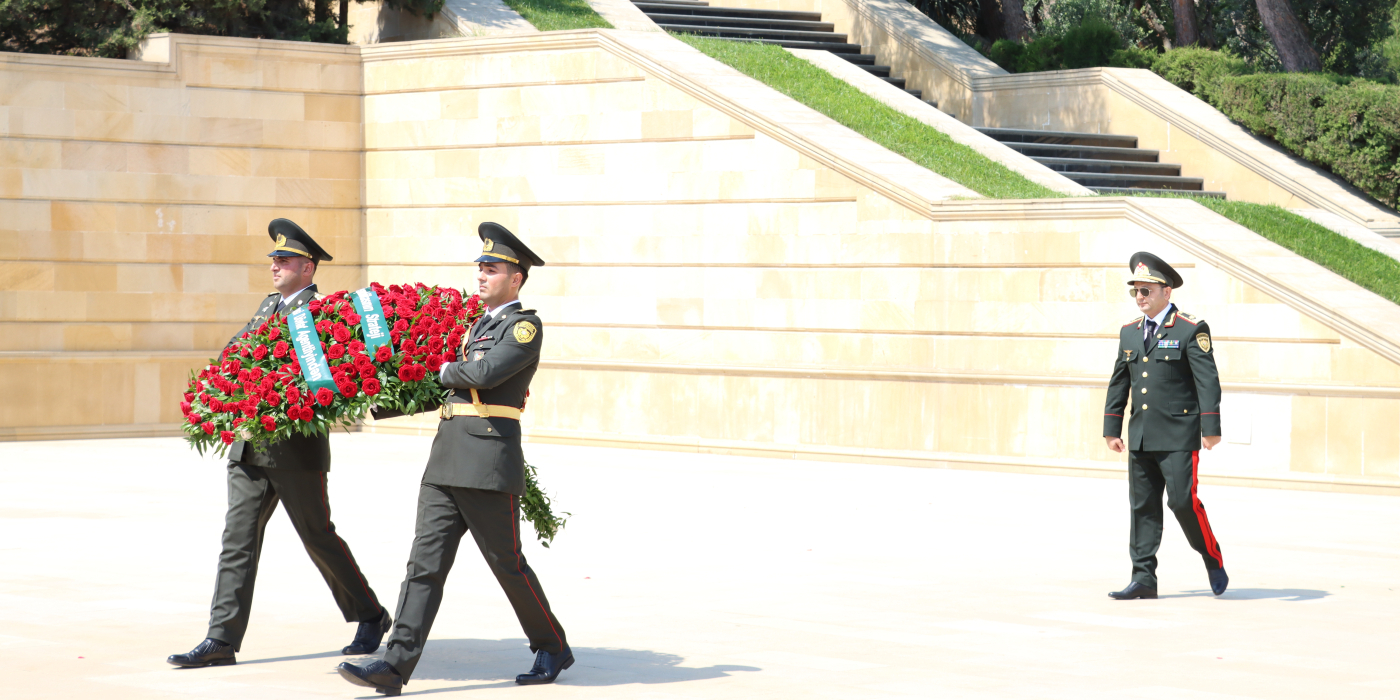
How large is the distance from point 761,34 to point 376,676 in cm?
1937

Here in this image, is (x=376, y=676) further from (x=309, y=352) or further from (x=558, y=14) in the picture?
(x=558, y=14)

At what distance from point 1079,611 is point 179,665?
4.30m

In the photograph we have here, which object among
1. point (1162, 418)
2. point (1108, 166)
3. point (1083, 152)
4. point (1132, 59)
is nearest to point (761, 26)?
point (1132, 59)

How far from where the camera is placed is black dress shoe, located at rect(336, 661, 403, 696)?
20.5 feet

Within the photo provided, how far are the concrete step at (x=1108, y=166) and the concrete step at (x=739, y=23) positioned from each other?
20.2ft

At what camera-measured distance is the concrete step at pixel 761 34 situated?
78.3 ft

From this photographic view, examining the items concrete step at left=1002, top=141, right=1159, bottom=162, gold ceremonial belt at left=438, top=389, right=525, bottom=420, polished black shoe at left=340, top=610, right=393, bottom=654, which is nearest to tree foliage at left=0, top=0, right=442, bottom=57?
concrete step at left=1002, top=141, right=1159, bottom=162

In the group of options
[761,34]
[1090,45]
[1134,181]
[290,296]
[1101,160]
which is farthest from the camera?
[761,34]

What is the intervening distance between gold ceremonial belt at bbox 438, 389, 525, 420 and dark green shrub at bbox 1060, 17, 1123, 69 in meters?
18.1

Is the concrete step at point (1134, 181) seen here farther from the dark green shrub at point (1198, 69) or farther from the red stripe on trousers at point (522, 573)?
the red stripe on trousers at point (522, 573)

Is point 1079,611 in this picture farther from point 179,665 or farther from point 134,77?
point 134,77

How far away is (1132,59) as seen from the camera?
23.2 m

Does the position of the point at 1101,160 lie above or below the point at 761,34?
below

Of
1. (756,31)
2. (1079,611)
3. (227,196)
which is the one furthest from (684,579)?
(756,31)
